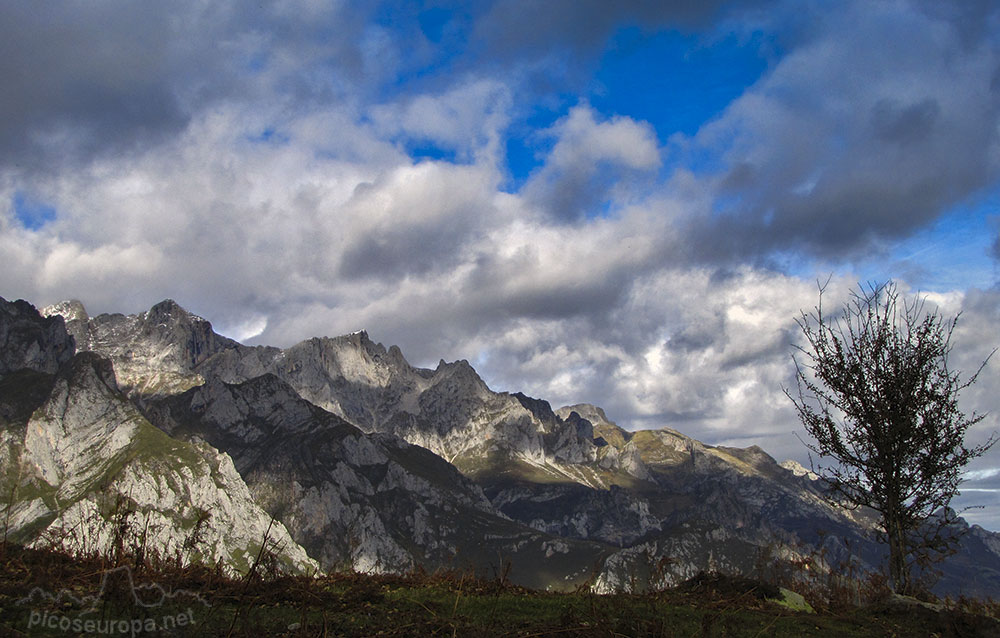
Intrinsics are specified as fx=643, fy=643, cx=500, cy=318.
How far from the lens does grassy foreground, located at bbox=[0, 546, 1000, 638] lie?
28.6 feet

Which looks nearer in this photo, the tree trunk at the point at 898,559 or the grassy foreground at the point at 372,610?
the grassy foreground at the point at 372,610

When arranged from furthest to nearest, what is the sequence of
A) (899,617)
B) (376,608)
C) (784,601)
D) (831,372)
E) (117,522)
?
(831,372) < (784,601) < (899,617) < (376,608) < (117,522)

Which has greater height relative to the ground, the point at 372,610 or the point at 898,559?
the point at 898,559

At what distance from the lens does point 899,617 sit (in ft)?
44.0

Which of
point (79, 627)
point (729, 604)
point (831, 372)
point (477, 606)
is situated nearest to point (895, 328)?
point (831, 372)

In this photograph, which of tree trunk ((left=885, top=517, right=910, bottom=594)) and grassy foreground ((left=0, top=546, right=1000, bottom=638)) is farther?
tree trunk ((left=885, top=517, right=910, bottom=594))

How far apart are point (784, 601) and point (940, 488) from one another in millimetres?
10429

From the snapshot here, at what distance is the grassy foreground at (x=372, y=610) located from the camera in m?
8.73

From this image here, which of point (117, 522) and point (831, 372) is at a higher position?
point (831, 372)

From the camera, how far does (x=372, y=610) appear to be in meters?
11.3

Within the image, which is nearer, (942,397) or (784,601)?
(784,601)

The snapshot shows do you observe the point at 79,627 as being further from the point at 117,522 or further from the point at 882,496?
the point at 882,496

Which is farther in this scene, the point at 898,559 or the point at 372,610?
the point at 898,559

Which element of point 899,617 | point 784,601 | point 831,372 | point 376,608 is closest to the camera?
point 376,608
